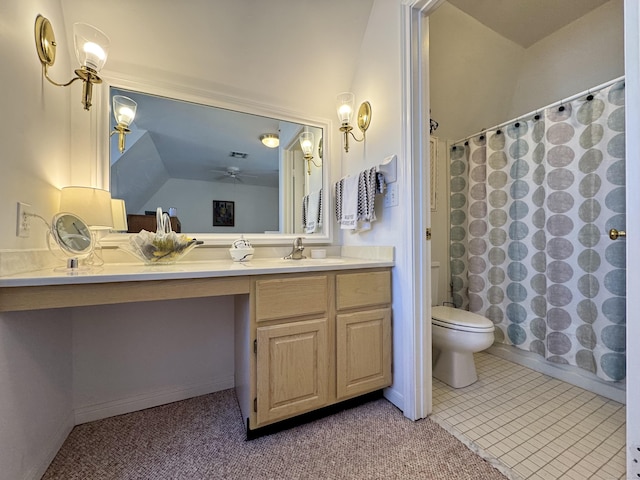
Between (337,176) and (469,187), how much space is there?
1192 millimetres

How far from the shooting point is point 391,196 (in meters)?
1.58

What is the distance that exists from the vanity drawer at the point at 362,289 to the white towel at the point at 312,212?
0.67m

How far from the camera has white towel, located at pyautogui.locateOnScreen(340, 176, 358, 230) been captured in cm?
172

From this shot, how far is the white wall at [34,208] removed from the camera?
0.91m

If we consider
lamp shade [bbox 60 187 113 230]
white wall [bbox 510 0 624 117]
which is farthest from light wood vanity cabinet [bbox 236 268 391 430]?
white wall [bbox 510 0 624 117]

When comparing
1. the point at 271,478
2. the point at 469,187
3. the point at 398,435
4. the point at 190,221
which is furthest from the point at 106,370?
the point at 469,187

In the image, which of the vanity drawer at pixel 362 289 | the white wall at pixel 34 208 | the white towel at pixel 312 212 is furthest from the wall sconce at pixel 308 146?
the white wall at pixel 34 208

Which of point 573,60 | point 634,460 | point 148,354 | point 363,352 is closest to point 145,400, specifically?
point 148,354

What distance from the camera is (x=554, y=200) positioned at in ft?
6.01

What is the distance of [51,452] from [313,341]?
1.19m

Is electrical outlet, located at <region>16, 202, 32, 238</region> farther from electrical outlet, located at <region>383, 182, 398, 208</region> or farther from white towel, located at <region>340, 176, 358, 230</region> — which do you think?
electrical outlet, located at <region>383, 182, 398, 208</region>

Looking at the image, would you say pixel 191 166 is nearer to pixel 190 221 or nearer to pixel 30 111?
pixel 190 221

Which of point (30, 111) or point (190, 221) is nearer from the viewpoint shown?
point (30, 111)

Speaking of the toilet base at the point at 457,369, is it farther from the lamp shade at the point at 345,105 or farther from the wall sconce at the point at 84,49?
the wall sconce at the point at 84,49
